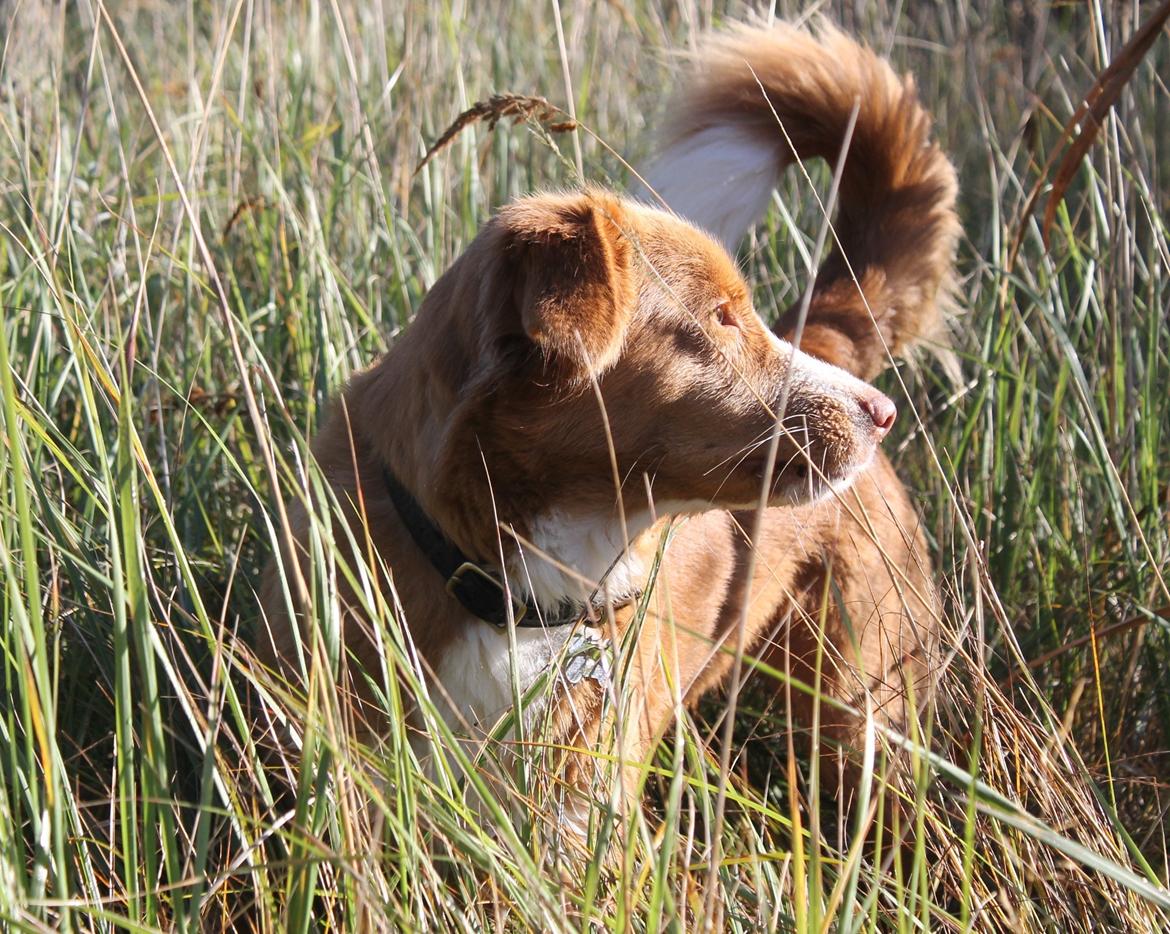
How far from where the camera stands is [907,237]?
3182 mm

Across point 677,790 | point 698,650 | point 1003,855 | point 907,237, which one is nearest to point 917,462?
point 907,237

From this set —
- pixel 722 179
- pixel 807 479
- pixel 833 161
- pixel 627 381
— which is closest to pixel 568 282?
pixel 627 381

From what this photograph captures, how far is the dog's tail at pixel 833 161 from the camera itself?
3.05 m

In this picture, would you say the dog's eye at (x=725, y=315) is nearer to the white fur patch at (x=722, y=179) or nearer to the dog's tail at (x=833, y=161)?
the dog's tail at (x=833, y=161)

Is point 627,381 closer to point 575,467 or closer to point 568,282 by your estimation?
point 575,467

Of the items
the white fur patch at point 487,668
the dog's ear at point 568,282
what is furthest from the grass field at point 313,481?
the white fur patch at point 487,668

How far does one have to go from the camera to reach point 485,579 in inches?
88.7

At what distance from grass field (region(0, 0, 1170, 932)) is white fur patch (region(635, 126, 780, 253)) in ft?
1.15

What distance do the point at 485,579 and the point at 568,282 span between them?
59 centimetres

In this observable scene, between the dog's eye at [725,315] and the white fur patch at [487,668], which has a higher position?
the dog's eye at [725,315]

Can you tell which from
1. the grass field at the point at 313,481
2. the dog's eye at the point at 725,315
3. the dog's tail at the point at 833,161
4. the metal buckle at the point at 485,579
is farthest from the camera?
the dog's tail at the point at 833,161

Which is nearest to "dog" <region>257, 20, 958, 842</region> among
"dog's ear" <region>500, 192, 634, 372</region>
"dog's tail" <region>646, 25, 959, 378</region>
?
"dog's ear" <region>500, 192, 634, 372</region>

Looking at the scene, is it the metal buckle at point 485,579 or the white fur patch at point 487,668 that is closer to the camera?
the metal buckle at point 485,579

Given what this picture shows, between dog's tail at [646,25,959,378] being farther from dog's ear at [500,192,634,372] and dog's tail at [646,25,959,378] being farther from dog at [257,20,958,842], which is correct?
dog's ear at [500,192,634,372]
